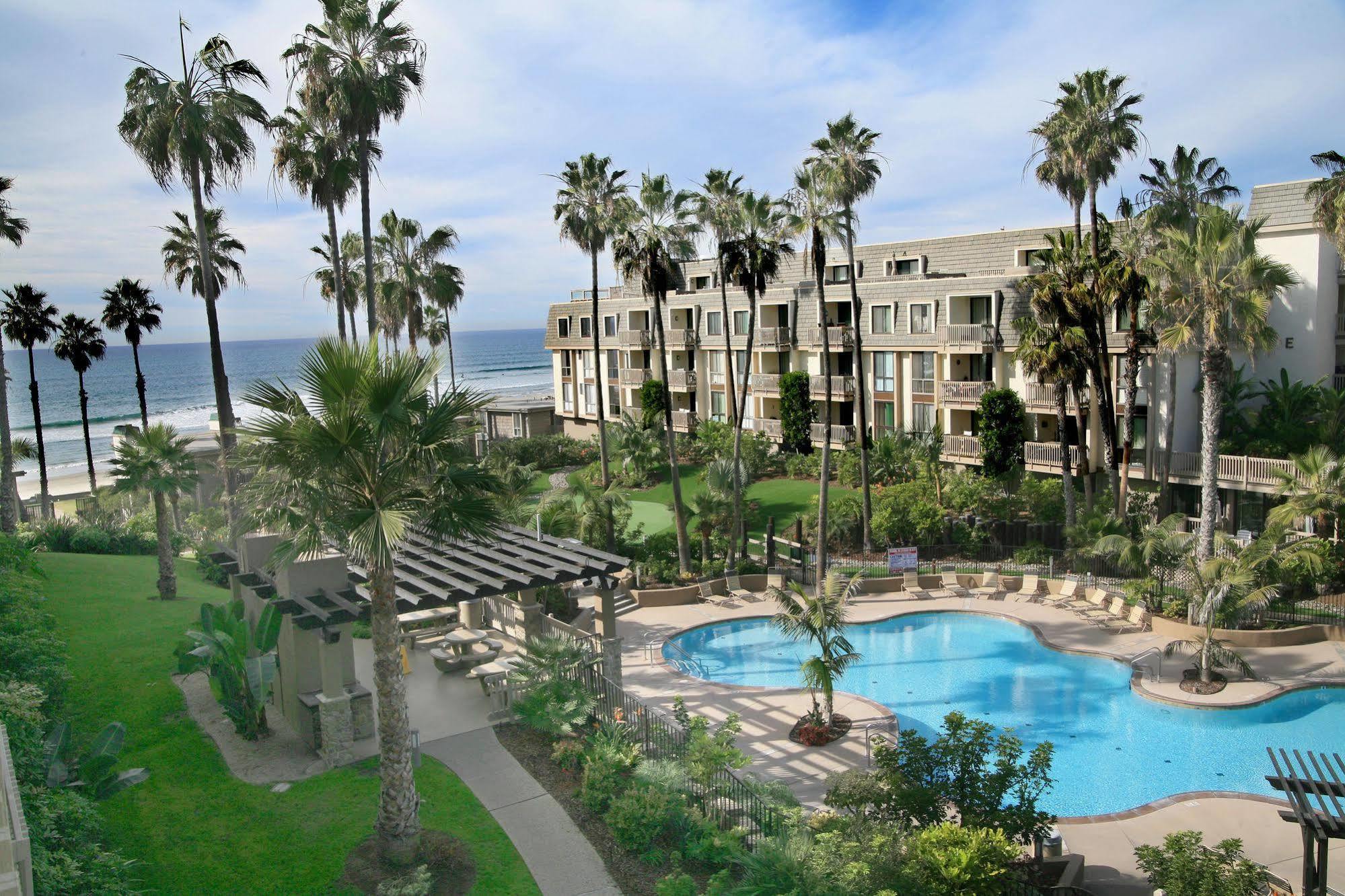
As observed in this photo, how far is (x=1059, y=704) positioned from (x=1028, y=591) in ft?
25.1

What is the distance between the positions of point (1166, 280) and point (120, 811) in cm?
3024

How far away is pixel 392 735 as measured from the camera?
11.5 metres

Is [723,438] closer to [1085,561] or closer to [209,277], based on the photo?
[1085,561]

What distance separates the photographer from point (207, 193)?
25109mm

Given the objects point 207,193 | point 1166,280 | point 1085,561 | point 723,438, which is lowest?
point 1085,561

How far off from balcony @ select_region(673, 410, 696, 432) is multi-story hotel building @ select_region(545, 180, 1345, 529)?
0.10 m

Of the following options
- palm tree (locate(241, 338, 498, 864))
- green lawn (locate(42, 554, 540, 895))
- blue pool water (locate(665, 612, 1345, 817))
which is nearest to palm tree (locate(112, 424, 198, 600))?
green lawn (locate(42, 554, 540, 895))

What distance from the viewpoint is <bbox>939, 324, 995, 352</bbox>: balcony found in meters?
35.7

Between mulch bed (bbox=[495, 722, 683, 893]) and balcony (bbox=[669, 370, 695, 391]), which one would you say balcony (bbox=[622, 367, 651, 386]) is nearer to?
balcony (bbox=[669, 370, 695, 391])

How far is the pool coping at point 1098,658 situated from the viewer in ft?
49.5

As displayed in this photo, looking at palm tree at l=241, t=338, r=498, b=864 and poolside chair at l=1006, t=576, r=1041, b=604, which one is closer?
palm tree at l=241, t=338, r=498, b=864

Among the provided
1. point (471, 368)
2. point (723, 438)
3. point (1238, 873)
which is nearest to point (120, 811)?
point (1238, 873)

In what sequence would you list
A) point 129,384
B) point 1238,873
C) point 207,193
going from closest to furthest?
point 1238,873 → point 207,193 → point 129,384

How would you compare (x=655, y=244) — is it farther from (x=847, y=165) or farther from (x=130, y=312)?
(x=130, y=312)
